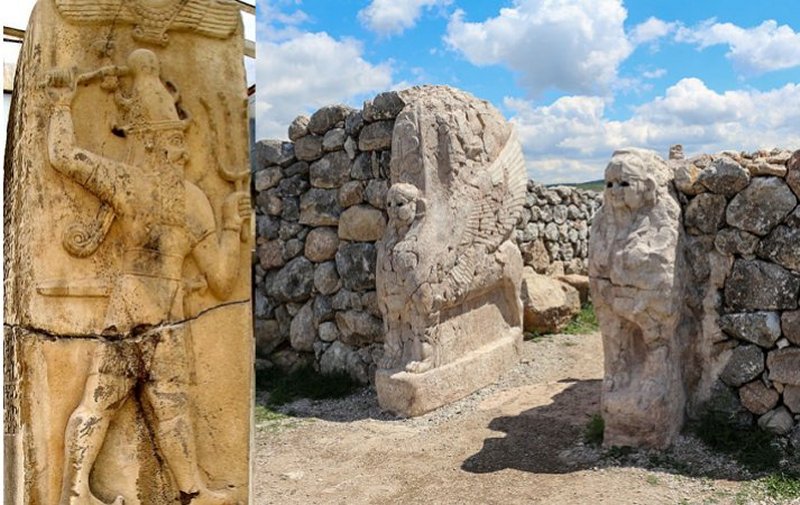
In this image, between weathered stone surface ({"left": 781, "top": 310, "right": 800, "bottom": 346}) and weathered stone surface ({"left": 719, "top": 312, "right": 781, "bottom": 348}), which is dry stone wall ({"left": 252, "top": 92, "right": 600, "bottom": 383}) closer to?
weathered stone surface ({"left": 719, "top": 312, "right": 781, "bottom": 348})

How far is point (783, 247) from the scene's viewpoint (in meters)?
4.61

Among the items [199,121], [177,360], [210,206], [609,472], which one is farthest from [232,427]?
[609,472]

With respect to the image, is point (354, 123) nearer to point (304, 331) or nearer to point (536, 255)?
point (304, 331)

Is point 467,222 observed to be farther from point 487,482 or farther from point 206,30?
point 206,30

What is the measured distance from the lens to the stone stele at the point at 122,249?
2391mm

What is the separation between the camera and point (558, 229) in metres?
9.24

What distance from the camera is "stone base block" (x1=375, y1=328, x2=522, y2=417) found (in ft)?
19.3

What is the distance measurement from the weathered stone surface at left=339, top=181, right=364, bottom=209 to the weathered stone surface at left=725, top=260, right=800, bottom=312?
3395mm

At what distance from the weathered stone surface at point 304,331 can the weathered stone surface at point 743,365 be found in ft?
12.7

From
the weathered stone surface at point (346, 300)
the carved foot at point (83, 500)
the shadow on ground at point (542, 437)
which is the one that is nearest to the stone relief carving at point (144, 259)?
the carved foot at point (83, 500)

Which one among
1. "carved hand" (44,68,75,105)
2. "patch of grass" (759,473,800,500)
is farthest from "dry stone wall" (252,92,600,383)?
"carved hand" (44,68,75,105)

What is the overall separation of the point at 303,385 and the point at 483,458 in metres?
2.46

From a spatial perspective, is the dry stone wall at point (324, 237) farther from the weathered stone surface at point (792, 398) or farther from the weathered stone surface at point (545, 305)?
the weathered stone surface at point (792, 398)

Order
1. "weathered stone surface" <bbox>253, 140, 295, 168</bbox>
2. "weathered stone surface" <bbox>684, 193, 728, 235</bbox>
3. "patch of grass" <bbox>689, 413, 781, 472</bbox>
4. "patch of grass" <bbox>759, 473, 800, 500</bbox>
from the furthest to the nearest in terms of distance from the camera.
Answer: "weathered stone surface" <bbox>253, 140, 295, 168</bbox> → "weathered stone surface" <bbox>684, 193, 728, 235</bbox> → "patch of grass" <bbox>689, 413, 781, 472</bbox> → "patch of grass" <bbox>759, 473, 800, 500</bbox>
